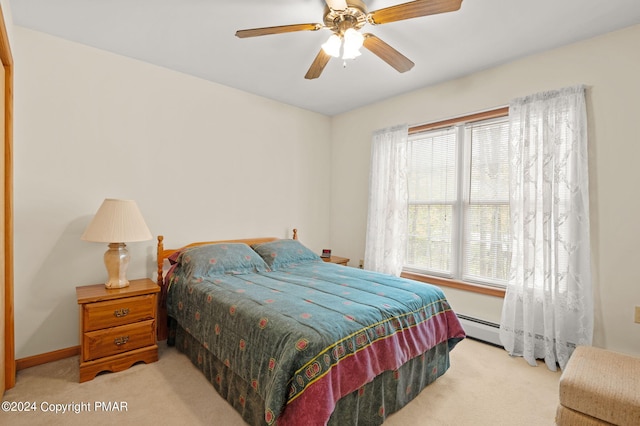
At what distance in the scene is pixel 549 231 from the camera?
2598 mm

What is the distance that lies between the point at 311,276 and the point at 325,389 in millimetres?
1361

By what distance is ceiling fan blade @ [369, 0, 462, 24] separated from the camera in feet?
5.24

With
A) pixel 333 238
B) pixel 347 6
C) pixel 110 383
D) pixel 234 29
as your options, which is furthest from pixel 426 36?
Result: pixel 110 383

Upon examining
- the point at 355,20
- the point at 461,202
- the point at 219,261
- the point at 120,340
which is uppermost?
the point at 355,20

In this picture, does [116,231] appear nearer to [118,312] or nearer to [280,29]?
[118,312]

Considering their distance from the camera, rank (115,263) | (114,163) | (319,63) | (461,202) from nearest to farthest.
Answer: (319,63), (115,263), (114,163), (461,202)

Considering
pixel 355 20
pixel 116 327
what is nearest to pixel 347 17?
pixel 355 20

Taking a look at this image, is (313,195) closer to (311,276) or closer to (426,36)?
(311,276)

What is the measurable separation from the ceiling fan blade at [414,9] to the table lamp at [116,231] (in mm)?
2238

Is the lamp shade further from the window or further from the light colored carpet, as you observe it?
the window

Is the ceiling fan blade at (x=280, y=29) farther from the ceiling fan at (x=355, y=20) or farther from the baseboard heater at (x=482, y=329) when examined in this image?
the baseboard heater at (x=482, y=329)

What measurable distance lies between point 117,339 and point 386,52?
2834mm

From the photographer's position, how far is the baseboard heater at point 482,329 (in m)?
2.94

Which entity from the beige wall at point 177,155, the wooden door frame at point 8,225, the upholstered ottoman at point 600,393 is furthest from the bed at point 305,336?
the wooden door frame at point 8,225
